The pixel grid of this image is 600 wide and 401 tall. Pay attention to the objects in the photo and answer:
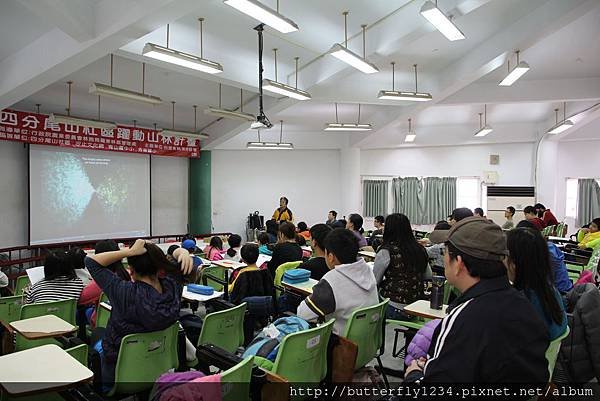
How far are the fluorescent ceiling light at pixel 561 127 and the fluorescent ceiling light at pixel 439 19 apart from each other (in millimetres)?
6170

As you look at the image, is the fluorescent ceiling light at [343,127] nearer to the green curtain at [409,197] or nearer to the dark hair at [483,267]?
the green curtain at [409,197]

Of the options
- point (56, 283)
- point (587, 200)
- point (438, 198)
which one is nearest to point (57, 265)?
point (56, 283)

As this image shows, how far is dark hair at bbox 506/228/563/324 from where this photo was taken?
209 centimetres

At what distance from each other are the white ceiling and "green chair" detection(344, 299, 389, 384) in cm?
317

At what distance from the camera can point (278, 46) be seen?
6.16 metres

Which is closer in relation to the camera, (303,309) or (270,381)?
(270,381)

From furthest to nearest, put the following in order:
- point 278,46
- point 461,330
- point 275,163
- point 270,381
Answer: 1. point 275,163
2. point 278,46
3. point 270,381
4. point 461,330

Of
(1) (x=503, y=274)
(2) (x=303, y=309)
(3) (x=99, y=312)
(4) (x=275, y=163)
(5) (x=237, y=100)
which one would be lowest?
(3) (x=99, y=312)

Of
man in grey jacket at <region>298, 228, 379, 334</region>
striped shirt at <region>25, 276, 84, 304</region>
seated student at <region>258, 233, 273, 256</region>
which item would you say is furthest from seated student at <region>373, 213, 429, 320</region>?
striped shirt at <region>25, 276, 84, 304</region>

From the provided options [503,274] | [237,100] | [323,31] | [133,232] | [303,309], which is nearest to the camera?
[503,274]

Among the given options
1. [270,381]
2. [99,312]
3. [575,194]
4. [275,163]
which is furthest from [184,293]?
[575,194]

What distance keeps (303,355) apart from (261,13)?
118 inches

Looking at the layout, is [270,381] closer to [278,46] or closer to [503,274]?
[503,274]

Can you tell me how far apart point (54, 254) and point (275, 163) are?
8.77 metres
